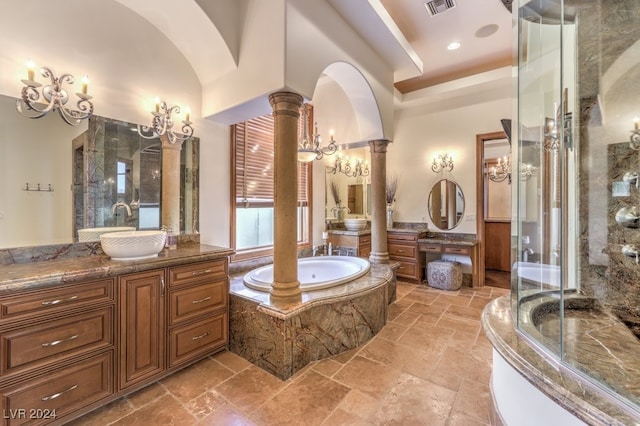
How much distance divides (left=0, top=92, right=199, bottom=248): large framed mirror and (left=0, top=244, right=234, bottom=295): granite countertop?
0.86 ft

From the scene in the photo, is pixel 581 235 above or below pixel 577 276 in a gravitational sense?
above

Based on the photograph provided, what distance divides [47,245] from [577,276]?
4.27 metres

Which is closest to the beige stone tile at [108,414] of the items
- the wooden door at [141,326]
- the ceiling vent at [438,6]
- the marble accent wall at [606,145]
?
the wooden door at [141,326]

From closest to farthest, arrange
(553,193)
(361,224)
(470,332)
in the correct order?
(553,193), (470,332), (361,224)

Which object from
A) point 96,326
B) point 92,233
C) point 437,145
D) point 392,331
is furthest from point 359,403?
point 437,145

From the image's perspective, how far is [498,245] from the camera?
5.52 meters

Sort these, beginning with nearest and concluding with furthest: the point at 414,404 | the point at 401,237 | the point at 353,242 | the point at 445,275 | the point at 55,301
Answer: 1. the point at 55,301
2. the point at 414,404
3. the point at 445,275
4. the point at 353,242
5. the point at 401,237

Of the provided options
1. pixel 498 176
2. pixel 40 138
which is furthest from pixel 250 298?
pixel 498 176

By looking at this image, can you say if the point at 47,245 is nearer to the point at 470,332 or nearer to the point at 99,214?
the point at 99,214

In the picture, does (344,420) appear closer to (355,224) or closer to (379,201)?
(379,201)

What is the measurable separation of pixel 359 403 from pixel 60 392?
1890mm

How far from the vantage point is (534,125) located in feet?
7.14

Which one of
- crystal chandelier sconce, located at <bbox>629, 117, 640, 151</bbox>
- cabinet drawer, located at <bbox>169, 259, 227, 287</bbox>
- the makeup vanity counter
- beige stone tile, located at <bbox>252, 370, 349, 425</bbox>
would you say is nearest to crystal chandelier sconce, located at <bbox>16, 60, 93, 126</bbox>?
the makeup vanity counter

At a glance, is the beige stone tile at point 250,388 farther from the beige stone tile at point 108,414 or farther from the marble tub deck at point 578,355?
the marble tub deck at point 578,355
